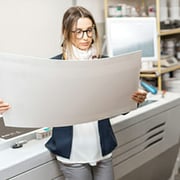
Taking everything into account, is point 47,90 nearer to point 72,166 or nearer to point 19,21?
point 72,166

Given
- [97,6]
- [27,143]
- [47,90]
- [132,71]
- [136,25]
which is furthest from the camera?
[97,6]

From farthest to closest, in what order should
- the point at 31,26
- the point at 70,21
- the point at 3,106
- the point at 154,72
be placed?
the point at 154,72, the point at 31,26, the point at 70,21, the point at 3,106

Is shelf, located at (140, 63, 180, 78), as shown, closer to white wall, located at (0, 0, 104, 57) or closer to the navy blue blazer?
white wall, located at (0, 0, 104, 57)

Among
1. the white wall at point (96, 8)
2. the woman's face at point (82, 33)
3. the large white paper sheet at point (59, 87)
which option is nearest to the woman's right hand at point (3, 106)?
the large white paper sheet at point (59, 87)

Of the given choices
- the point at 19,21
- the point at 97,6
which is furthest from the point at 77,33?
the point at 97,6

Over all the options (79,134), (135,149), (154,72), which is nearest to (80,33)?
(79,134)

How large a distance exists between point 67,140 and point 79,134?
1.9 inches

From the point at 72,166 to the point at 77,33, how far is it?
1.54 ft

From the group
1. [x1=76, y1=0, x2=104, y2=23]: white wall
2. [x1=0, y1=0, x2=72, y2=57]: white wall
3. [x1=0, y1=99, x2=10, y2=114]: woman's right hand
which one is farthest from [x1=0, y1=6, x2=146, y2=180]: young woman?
[x1=76, y1=0, x2=104, y2=23]: white wall

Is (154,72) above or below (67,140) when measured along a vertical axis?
above

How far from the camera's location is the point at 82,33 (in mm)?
1246

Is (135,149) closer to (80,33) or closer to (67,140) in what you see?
(67,140)

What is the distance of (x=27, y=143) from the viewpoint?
4.53 ft

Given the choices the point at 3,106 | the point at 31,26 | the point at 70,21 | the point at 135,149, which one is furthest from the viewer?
the point at 31,26
